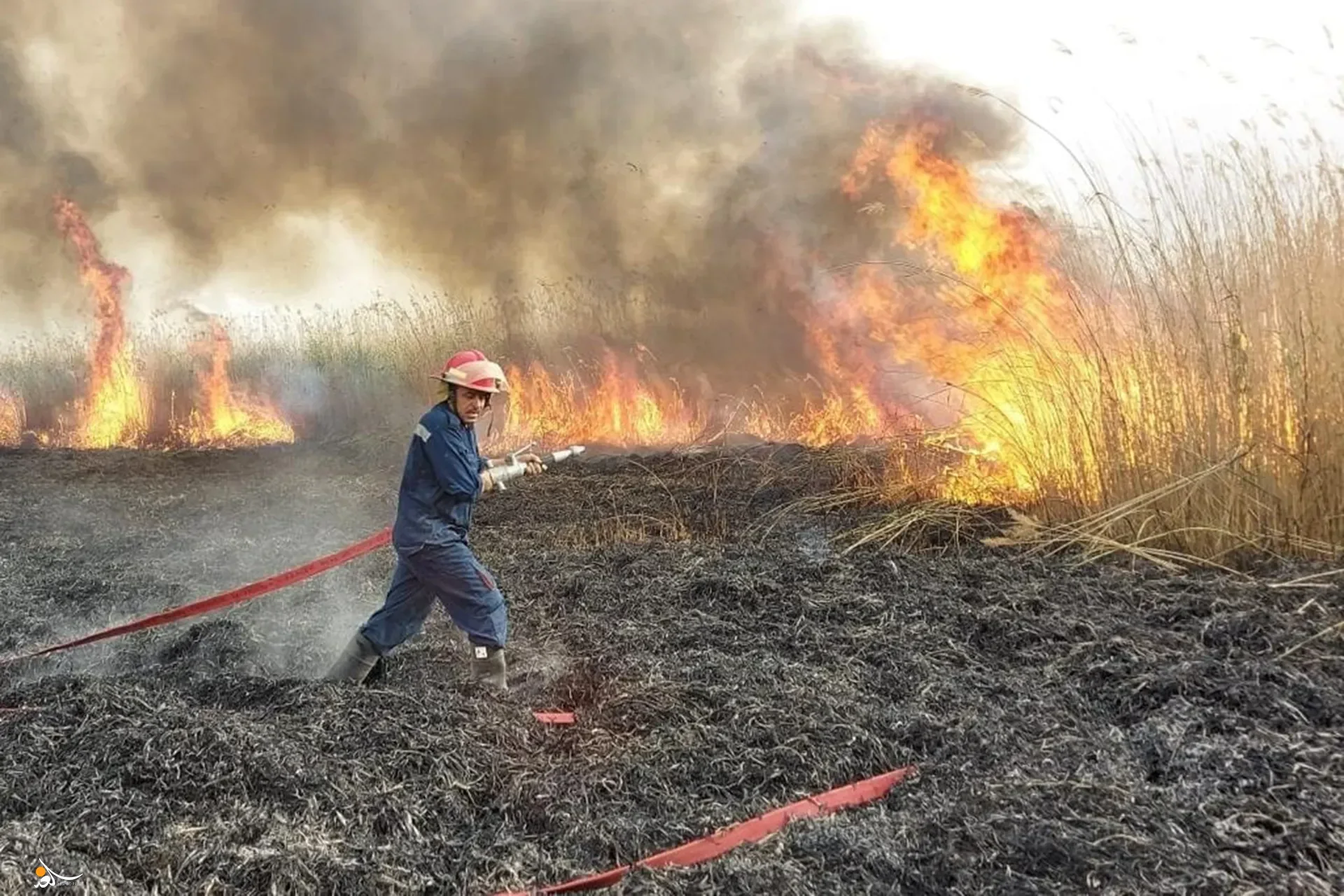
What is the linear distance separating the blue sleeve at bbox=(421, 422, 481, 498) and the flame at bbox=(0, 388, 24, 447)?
16583 mm

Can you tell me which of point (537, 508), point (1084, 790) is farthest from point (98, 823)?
point (537, 508)

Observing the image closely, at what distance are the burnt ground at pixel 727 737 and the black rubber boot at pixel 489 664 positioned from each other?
104 mm

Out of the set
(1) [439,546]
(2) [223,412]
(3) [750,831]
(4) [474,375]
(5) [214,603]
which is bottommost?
(3) [750,831]

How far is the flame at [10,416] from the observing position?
16672 mm

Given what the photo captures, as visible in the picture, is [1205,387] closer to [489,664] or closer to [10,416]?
[489,664]

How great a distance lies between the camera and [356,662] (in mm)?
4184

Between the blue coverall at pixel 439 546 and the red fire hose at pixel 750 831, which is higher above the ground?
the blue coverall at pixel 439 546

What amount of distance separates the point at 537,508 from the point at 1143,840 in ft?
22.9

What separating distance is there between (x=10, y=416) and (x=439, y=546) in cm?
1714

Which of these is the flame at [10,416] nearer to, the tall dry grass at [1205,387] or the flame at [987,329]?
the flame at [987,329]

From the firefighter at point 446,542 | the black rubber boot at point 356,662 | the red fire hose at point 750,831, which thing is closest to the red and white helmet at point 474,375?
the firefighter at point 446,542

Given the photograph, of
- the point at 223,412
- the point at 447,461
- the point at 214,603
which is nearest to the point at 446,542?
the point at 447,461

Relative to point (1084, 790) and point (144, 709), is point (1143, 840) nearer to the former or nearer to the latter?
point (1084, 790)

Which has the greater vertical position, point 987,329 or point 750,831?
point 987,329
